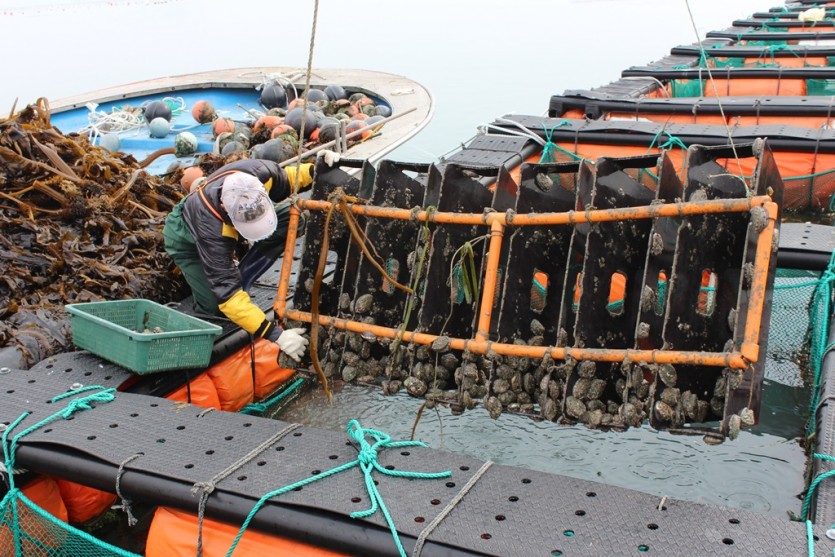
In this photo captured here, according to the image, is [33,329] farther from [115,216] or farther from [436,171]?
[436,171]

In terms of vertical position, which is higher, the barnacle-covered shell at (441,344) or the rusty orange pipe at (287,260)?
the rusty orange pipe at (287,260)

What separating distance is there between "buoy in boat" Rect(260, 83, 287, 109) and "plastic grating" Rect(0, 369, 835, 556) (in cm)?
827

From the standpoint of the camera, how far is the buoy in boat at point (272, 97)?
1127 cm

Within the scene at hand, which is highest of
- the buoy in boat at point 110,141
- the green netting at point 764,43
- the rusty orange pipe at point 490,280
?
the green netting at point 764,43

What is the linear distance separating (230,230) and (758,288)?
8.51 feet

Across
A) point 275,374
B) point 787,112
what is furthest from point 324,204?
point 787,112

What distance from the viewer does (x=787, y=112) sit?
8.03m

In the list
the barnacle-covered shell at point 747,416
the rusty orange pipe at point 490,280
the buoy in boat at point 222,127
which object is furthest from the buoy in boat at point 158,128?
the barnacle-covered shell at point 747,416

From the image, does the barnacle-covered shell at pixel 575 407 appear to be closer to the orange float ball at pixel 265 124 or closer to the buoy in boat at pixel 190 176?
the buoy in boat at pixel 190 176

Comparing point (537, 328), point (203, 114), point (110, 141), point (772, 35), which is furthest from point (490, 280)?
point (772, 35)

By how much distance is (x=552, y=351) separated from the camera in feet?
10.9

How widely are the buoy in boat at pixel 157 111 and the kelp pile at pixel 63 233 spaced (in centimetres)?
489

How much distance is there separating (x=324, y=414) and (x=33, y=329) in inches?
65.0

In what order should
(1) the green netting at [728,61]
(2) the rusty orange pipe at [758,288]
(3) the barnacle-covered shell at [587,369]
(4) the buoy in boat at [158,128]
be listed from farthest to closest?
(1) the green netting at [728,61] → (4) the buoy in boat at [158,128] → (3) the barnacle-covered shell at [587,369] → (2) the rusty orange pipe at [758,288]
